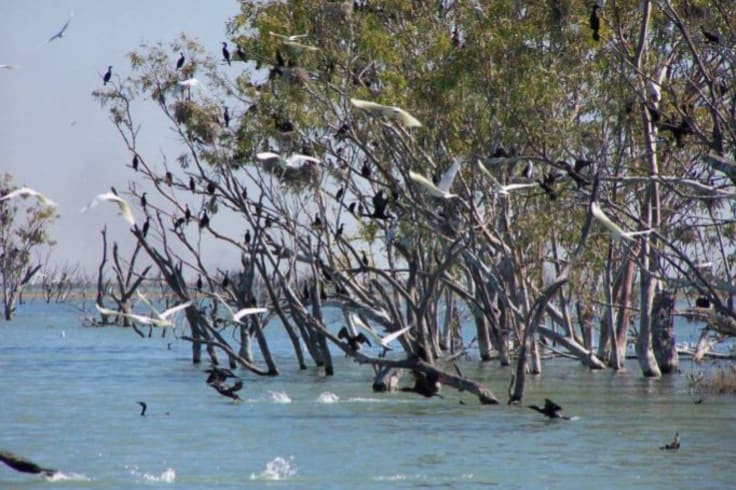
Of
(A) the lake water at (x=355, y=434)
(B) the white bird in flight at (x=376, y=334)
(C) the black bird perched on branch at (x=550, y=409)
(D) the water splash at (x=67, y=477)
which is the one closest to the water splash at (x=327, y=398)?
(A) the lake water at (x=355, y=434)

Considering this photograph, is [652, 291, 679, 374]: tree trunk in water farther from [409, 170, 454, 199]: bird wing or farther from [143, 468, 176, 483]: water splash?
[409, 170, 454, 199]: bird wing

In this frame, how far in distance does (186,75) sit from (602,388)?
49.4ft

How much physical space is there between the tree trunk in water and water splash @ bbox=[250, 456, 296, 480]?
16.5 metres

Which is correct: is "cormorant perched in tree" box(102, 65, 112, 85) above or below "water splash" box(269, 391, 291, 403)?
above

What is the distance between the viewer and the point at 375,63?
35656mm

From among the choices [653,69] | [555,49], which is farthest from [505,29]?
[653,69]

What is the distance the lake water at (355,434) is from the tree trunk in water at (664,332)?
0.79 metres

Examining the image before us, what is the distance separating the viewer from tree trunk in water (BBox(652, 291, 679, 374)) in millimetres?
35969

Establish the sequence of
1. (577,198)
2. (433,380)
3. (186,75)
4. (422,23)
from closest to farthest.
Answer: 1. (433,380)
2. (577,198)
3. (422,23)
4. (186,75)

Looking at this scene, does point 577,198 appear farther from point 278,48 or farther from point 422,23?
point 278,48

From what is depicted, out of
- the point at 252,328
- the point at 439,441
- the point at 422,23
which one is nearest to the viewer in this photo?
the point at 439,441

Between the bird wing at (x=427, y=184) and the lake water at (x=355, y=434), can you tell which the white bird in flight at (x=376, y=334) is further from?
the bird wing at (x=427, y=184)

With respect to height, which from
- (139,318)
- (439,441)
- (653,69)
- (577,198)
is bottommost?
(439,441)

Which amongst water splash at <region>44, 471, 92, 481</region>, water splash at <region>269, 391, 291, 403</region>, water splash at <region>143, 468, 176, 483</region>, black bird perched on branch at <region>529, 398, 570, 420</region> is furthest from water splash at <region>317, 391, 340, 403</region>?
water splash at <region>44, 471, 92, 481</region>
